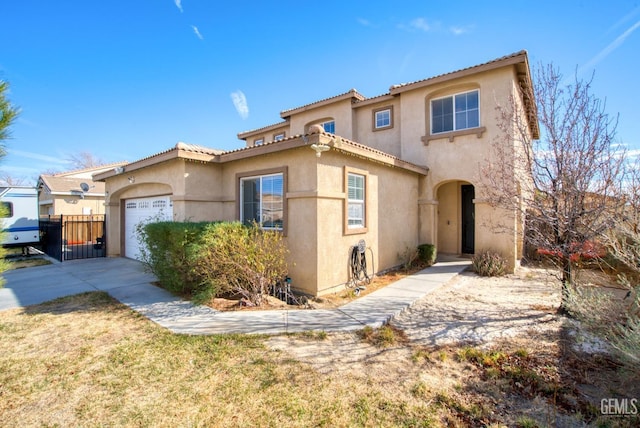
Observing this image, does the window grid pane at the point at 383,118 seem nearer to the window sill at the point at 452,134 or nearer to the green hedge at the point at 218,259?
the window sill at the point at 452,134

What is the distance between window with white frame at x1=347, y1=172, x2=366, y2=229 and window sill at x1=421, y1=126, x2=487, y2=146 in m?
4.68

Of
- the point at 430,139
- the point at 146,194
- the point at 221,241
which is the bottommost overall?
the point at 221,241

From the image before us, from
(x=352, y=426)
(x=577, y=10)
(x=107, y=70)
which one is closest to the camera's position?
(x=352, y=426)

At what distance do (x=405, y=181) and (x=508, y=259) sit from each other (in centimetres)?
446

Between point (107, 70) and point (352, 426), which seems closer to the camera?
point (352, 426)

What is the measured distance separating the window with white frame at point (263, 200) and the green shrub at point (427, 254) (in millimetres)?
6223

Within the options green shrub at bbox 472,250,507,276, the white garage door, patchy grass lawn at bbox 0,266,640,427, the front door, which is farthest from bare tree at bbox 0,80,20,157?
the front door

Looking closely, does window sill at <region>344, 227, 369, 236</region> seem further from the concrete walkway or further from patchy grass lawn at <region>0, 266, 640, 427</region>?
patchy grass lawn at <region>0, 266, 640, 427</region>

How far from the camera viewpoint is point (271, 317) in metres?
5.89

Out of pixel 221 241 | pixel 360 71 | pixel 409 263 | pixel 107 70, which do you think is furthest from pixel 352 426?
pixel 107 70

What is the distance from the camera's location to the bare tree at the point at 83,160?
41250 millimetres

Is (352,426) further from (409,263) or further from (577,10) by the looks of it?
(577,10)

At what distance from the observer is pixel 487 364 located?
4.16 meters

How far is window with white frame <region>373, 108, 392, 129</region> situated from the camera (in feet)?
43.8
